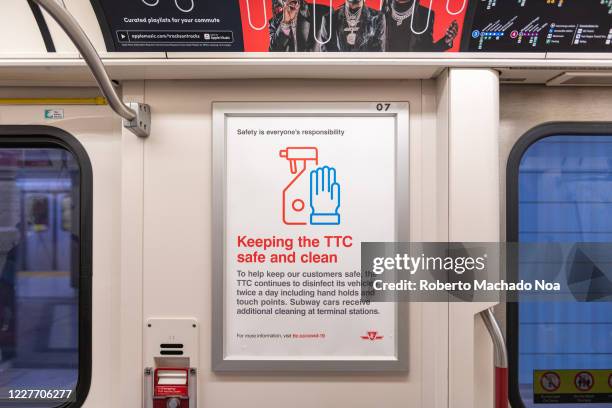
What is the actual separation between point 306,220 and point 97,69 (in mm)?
1085

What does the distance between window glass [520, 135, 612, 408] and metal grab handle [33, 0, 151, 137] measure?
1912 millimetres

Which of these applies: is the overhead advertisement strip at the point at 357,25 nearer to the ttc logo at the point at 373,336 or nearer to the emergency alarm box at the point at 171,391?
the ttc logo at the point at 373,336

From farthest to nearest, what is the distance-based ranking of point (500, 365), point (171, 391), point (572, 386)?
point (572, 386) < point (171, 391) < point (500, 365)

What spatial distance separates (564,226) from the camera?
2.19 meters

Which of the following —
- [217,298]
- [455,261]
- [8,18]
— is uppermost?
[8,18]

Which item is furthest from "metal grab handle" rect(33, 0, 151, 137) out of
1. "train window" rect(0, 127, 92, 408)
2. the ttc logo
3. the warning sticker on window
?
the warning sticker on window

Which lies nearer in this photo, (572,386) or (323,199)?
(323,199)

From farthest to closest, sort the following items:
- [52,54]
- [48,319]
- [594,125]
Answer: [48,319] < [594,125] < [52,54]

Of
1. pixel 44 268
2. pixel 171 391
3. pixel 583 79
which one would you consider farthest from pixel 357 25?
pixel 44 268

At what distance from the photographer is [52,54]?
1.85 m

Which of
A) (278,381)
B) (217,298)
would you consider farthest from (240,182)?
(278,381)

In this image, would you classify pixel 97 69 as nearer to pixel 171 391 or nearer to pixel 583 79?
pixel 171 391

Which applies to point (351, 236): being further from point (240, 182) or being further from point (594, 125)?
point (594, 125)

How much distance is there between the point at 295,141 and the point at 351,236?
1.77ft
